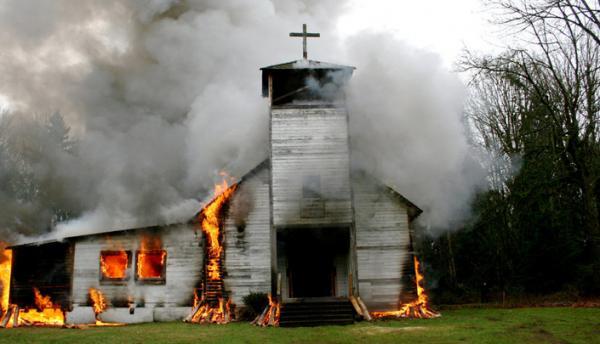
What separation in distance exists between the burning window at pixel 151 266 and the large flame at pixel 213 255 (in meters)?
1.72

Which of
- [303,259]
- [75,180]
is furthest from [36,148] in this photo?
[303,259]

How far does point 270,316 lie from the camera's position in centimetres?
1769

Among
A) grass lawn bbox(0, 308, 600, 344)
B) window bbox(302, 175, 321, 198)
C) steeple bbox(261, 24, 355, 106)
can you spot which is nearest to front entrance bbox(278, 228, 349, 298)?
window bbox(302, 175, 321, 198)

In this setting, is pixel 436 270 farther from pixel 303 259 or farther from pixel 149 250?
pixel 149 250

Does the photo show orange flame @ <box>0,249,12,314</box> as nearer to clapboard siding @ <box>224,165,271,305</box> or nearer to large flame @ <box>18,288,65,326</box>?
large flame @ <box>18,288,65,326</box>

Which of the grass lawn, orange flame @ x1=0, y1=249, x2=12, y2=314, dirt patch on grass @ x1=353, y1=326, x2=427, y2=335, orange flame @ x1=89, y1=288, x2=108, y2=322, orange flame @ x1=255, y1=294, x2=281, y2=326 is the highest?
orange flame @ x1=0, y1=249, x2=12, y2=314

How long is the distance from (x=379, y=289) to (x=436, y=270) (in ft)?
50.3

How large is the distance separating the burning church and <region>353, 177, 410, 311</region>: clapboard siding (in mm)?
41

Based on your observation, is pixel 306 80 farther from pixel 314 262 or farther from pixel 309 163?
pixel 314 262

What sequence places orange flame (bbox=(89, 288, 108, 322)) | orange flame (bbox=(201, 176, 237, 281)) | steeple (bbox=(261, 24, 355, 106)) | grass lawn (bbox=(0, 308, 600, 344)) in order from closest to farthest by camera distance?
1. grass lawn (bbox=(0, 308, 600, 344))
2. orange flame (bbox=(89, 288, 108, 322))
3. orange flame (bbox=(201, 176, 237, 281))
4. steeple (bbox=(261, 24, 355, 106))

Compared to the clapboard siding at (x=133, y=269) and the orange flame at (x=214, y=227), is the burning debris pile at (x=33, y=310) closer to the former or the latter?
the clapboard siding at (x=133, y=269)

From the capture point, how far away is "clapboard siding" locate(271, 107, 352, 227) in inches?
769

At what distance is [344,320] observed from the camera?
1697 cm

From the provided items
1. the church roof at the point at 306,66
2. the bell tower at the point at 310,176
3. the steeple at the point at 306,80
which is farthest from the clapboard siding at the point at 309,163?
the church roof at the point at 306,66
